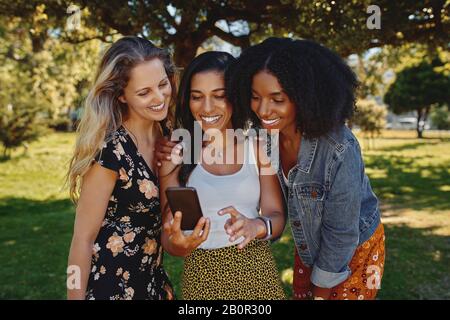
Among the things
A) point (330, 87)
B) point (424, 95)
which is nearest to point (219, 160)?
point (330, 87)

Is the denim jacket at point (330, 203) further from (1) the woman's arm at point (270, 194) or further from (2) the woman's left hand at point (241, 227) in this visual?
(2) the woman's left hand at point (241, 227)

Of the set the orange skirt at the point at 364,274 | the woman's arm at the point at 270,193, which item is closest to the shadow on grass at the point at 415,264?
the orange skirt at the point at 364,274

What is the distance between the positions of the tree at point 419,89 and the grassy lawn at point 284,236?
13365 mm

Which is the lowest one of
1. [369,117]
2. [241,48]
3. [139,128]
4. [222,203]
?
[222,203]

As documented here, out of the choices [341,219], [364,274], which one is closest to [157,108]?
[341,219]

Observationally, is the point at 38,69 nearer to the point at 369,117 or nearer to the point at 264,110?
the point at 264,110

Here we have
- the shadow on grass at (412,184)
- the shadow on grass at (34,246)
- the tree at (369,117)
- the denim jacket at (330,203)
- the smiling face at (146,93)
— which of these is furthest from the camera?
the tree at (369,117)

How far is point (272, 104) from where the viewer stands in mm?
2266

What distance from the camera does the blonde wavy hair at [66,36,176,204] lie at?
217 centimetres

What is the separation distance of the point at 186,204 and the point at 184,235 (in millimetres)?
156

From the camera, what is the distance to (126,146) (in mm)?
2191

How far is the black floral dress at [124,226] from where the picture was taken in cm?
214

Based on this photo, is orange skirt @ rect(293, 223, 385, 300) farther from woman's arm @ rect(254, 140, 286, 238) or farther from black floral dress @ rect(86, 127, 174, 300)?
black floral dress @ rect(86, 127, 174, 300)

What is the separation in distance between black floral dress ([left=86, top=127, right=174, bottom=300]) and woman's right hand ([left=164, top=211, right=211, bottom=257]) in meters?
0.22
